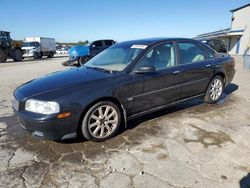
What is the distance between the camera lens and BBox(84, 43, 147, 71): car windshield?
4.22 m

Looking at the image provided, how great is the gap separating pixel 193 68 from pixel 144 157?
2417 millimetres

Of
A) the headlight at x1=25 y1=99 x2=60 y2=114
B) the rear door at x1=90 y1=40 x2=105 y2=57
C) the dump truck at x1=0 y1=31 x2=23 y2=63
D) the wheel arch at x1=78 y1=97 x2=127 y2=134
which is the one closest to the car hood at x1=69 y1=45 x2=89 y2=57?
the rear door at x1=90 y1=40 x2=105 y2=57

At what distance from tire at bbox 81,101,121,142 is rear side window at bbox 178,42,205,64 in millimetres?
1884

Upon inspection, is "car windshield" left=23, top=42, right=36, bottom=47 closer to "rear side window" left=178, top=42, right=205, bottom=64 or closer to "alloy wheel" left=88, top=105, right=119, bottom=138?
"rear side window" left=178, top=42, right=205, bottom=64

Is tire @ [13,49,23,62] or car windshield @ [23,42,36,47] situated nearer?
tire @ [13,49,23,62]

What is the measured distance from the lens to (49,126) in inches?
128

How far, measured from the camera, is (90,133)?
12.1ft

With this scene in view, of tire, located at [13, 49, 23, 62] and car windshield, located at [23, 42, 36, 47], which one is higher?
car windshield, located at [23, 42, 36, 47]

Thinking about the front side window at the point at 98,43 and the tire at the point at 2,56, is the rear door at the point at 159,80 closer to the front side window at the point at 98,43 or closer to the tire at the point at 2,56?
the front side window at the point at 98,43

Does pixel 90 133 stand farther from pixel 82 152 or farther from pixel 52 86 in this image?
pixel 52 86

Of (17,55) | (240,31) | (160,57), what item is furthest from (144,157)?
(240,31)

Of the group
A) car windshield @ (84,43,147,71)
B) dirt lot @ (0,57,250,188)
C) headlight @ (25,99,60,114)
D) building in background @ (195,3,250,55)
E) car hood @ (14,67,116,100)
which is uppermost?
building in background @ (195,3,250,55)

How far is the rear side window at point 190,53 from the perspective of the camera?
482 centimetres

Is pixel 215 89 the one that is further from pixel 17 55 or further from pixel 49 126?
pixel 17 55
